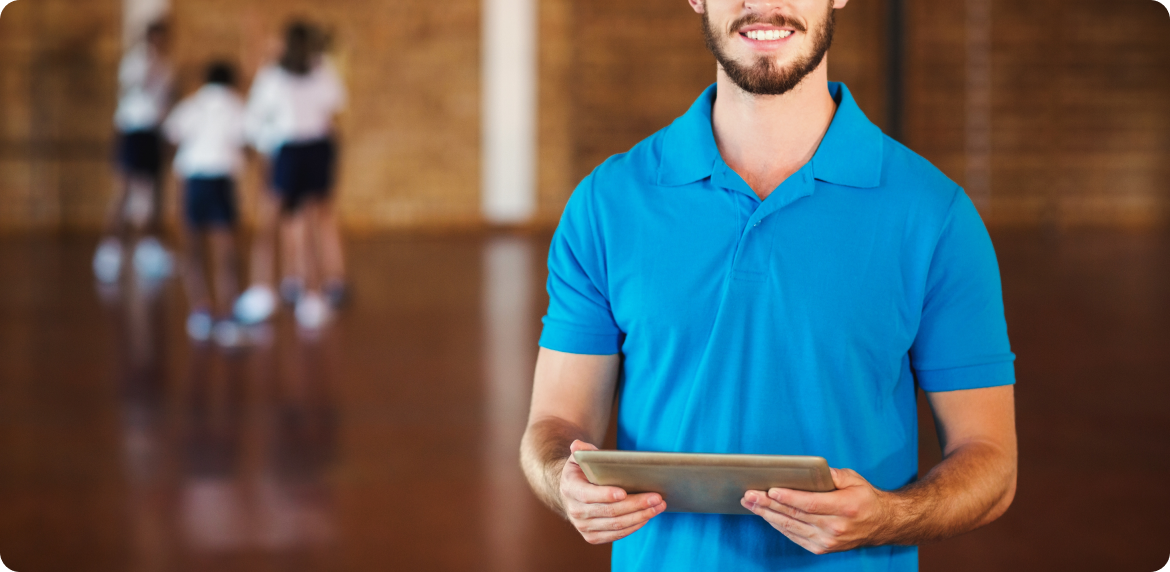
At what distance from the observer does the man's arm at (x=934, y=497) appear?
1.17 m

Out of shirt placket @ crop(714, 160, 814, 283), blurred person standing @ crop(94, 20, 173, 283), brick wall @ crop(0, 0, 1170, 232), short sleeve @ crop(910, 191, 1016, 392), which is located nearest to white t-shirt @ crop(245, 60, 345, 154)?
blurred person standing @ crop(94, 20, 173, 283)

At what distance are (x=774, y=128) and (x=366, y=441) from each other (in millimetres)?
3161

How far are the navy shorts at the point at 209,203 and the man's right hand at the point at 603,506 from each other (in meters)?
5.40

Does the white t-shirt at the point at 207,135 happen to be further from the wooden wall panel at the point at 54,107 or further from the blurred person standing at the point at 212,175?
the wooden wall panel at the point at 54,107

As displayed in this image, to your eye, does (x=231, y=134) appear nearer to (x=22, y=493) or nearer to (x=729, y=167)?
(x=22, y=493)

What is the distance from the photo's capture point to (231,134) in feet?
20.9

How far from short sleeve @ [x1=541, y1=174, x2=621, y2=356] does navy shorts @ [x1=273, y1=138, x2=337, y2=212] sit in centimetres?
566

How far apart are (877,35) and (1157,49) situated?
10.8 feet

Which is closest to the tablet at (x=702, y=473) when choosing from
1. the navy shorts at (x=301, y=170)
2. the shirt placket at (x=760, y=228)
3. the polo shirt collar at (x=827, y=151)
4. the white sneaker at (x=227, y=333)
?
the shirt placket at (x=760, y=228)

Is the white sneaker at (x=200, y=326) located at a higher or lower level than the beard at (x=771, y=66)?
lower

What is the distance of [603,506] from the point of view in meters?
1.21

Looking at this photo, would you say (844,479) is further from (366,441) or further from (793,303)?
(366,441)

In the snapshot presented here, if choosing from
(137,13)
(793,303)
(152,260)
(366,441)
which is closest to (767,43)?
(793,303)

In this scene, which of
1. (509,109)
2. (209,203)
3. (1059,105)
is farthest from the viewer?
(1059,105)
